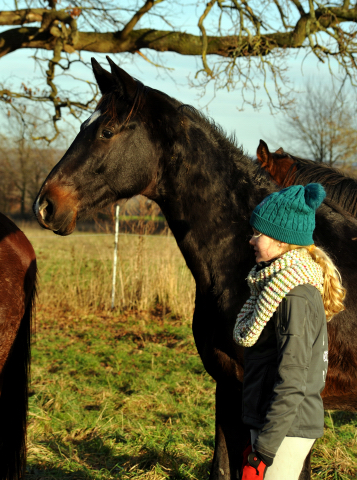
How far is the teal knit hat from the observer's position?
1.51 m

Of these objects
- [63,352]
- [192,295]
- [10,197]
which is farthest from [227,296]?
[10,197]

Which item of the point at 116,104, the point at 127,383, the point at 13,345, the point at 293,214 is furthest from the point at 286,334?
the point at 127,383

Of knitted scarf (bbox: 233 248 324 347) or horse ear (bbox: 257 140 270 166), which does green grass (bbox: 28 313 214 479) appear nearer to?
knitted scarf (bbox: 233 248 324 347)

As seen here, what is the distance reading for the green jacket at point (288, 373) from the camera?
1.36 metres

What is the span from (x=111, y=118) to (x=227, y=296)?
112cm

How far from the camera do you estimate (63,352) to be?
18.6 feet

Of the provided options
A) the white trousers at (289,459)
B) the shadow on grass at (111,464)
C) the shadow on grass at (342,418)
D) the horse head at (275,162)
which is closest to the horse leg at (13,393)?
the shadow on grass at (111,464)

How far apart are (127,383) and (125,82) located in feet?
11.6

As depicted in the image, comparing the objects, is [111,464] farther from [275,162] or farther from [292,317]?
→ [275,162]

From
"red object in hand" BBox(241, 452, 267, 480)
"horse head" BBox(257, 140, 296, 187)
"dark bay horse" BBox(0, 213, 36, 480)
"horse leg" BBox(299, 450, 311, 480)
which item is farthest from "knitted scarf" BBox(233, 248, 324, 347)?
"horse head" BBox(257, 140, 296, 187)

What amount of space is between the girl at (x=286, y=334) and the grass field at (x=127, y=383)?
160 cm

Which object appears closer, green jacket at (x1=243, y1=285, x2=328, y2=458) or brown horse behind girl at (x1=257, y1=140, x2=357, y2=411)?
green jacket at (x1=243, y1=285, x2=328, y2=458)

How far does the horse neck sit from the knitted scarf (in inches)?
22.7

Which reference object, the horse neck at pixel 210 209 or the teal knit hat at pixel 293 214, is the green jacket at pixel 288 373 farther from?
the horse neck at pixel 210 209
